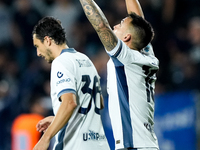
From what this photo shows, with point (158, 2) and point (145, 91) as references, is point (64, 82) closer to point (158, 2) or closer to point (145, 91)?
point (145, 91)

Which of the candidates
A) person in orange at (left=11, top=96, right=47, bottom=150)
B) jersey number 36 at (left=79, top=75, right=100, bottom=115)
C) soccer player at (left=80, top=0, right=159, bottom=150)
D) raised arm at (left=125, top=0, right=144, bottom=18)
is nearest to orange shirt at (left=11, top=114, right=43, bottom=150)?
person in orange at (left=11, top=96, right=47, bottom=150)

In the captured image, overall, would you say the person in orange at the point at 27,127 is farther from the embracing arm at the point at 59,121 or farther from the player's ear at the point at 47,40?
the embracing arm at the point at 59,121

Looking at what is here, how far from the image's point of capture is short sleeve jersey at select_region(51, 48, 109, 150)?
3.65m

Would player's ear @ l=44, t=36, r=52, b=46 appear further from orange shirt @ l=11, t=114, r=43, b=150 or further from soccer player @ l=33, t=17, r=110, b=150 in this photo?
orange shirt @ l=11, t=114, r=43, b=150

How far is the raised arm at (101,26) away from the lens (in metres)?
3.47

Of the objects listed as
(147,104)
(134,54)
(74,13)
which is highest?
(74,13)

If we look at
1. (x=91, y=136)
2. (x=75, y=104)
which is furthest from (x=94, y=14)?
(x=91, y=136)

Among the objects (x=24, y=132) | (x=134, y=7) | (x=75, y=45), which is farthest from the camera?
(x=75, y=45)

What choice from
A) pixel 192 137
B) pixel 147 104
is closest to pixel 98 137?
pixel 147 104

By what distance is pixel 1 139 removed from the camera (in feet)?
25.9

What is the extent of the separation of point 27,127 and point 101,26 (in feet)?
16.1

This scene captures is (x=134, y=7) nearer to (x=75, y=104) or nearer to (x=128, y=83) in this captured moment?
(x=128, y=83)

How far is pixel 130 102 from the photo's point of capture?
3.65 metres

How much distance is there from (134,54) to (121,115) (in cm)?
58
